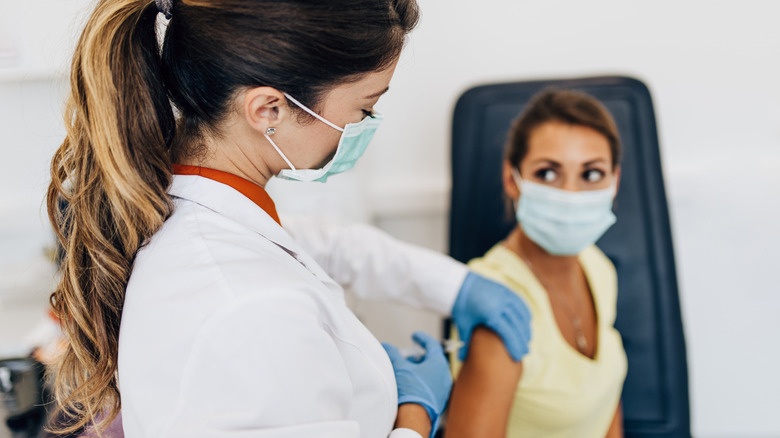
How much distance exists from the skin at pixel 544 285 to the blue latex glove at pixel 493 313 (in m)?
0.03

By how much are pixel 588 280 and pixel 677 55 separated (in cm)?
78

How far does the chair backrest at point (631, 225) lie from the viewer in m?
1.32

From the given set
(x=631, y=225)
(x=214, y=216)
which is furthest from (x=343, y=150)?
(x=631, y=225)

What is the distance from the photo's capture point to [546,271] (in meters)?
1.28

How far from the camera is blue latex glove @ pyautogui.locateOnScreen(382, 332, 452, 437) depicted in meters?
0.88

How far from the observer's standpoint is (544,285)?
4.11 ft

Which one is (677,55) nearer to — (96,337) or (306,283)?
(306,283)

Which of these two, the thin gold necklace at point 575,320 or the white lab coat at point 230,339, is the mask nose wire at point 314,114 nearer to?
the white lab coat at point 230,339

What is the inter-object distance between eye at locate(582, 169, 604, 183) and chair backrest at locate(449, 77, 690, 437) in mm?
257

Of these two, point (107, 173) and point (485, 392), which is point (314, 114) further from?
point (485, 392)

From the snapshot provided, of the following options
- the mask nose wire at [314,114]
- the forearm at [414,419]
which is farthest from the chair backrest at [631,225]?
the mask nose wire at [314,114]

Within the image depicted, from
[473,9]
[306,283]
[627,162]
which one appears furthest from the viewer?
[473,9]

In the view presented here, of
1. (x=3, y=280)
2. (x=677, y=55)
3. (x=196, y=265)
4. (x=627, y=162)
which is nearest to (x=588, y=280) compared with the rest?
(x=627, y=162)

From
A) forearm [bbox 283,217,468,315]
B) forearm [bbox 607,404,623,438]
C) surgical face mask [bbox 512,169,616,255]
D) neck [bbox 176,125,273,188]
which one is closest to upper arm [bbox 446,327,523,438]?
forearm [bbox 283,217,468,315]
